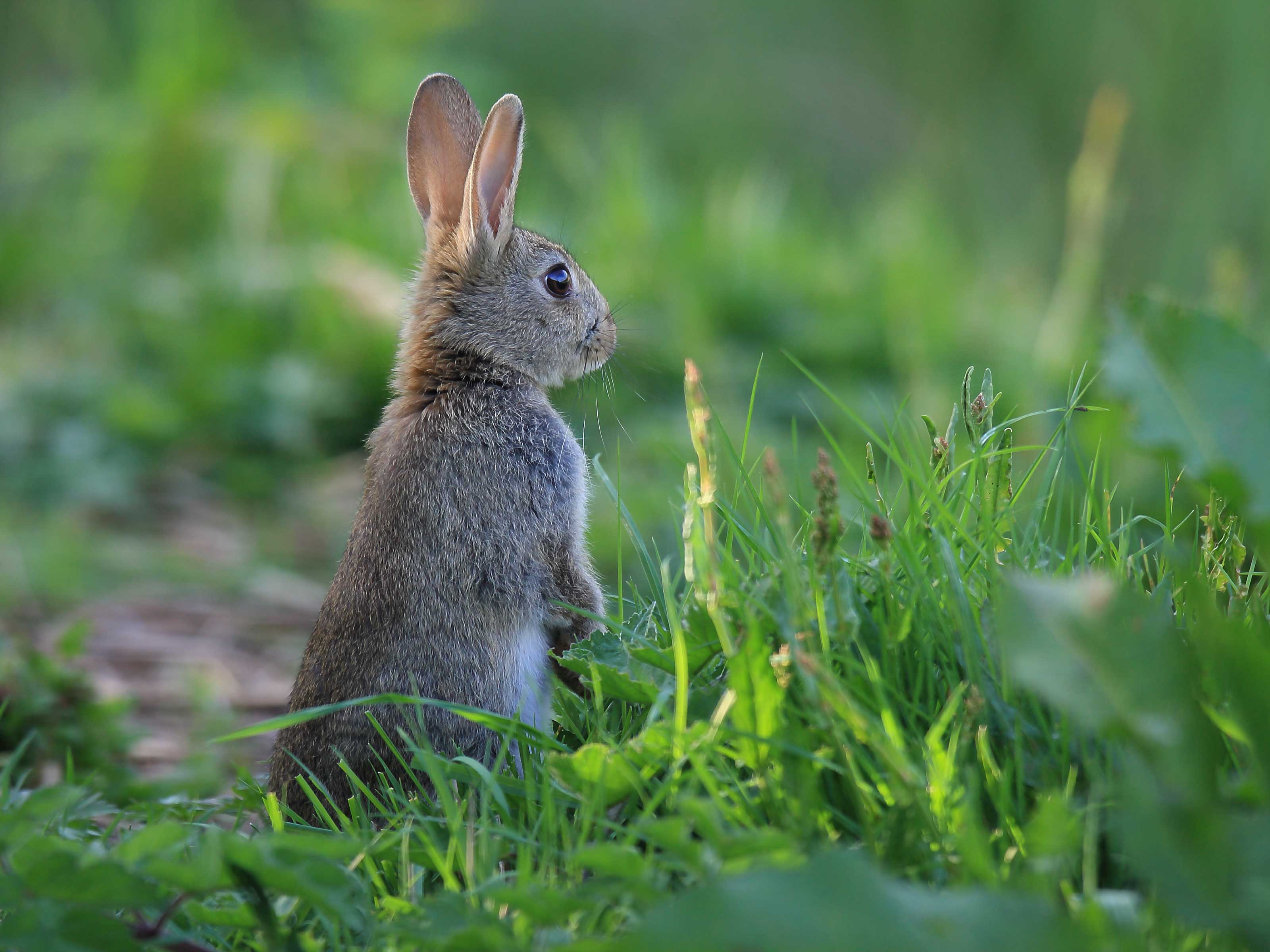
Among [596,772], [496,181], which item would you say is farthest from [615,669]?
[496,181]

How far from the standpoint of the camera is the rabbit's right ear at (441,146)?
12.6 ft

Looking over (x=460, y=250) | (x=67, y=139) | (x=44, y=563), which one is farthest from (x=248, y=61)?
(x=460, y=250)

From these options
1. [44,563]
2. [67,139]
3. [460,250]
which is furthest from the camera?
[67,139]

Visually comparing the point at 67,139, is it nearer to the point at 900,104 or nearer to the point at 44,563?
the point at 44,563

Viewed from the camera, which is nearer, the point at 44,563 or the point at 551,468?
the point at 551,468

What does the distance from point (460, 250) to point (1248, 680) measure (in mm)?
2670

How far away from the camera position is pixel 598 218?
7.68 meters

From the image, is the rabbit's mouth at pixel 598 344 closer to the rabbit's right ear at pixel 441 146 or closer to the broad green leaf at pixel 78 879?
the rabbit's right ear at pixel 441 146

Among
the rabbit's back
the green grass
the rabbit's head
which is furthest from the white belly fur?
the rabbit's head

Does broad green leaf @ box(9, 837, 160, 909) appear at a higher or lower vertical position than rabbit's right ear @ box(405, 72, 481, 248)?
lower

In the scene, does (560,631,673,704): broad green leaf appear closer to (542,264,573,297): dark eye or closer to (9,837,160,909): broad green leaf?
(9,837,160,909): broad green leaf

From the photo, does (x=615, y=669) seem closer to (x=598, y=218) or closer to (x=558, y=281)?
(x=558, y=281)

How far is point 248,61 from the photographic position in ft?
31.0

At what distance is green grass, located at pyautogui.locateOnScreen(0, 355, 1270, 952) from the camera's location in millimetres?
1557
